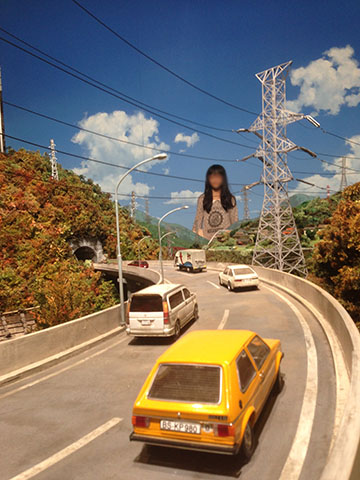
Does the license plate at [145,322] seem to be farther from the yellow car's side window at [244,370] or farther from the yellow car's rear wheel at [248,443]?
the yellow car's rear wheel at [248,443]

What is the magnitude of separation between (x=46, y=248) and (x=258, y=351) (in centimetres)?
3692

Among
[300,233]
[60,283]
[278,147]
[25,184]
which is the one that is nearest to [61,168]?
[25,184]

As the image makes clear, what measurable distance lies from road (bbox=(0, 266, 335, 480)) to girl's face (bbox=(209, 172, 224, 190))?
10285 cm

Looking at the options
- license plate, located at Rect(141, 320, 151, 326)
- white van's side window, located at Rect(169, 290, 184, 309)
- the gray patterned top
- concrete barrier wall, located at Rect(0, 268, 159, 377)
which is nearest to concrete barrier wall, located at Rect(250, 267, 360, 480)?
white van's side window, located at Rect(169, 290, 184, 309)

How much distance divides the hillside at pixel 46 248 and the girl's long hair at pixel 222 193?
45.5 meters

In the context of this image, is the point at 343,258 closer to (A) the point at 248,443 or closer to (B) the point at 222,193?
(A) the point at 248,443

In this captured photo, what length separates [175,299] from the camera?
1270cm

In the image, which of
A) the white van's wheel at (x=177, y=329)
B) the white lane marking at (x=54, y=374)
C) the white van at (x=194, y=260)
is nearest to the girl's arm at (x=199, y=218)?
the white van at (x=194, y=260)

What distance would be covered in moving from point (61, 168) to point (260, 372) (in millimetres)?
98820

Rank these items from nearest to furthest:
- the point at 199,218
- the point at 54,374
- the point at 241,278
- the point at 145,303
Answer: the point at 54,374, the point at 145,303, the point at 241,278, the point at 199,218

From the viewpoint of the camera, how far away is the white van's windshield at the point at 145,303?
1182cm

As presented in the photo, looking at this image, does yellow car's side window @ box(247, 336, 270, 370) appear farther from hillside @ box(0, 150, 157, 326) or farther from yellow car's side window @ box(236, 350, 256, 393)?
hillside @ box(0, 150, 157, 326)

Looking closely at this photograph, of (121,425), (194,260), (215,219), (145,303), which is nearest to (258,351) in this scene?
(121,425)

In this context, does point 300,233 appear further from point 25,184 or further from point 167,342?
point 167,342
